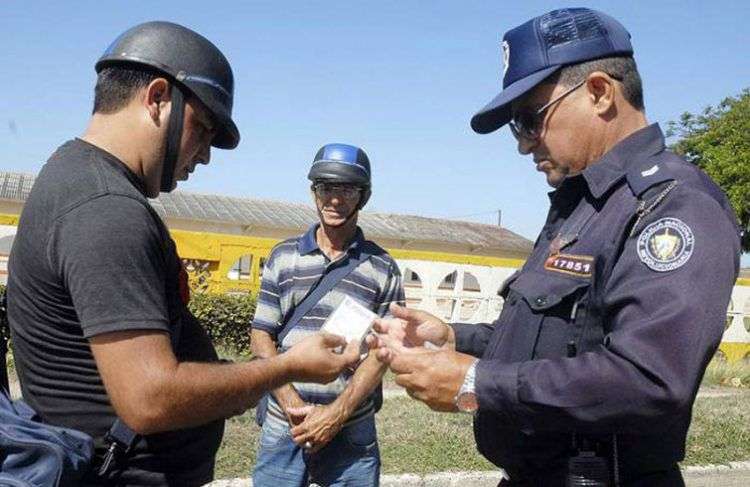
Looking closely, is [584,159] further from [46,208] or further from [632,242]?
[46,208]

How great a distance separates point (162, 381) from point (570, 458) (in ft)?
3.53

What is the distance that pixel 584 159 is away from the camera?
2.38 meters

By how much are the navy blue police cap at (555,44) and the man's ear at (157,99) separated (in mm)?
985

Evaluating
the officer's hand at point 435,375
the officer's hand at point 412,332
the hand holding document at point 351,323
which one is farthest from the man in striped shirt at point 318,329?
the officer's hand at point 435,375

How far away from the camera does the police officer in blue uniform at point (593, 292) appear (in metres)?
1.82

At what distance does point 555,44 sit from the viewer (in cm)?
233

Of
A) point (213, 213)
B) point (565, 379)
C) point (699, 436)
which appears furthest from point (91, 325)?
point (213, 213)

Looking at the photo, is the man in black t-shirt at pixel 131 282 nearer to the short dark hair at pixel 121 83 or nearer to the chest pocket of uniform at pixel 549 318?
the short dark hair at pixel 121 83

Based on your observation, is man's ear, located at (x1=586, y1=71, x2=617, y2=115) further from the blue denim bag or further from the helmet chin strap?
the blue denim bag

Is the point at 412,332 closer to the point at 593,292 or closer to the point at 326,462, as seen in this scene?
the point at 593,292

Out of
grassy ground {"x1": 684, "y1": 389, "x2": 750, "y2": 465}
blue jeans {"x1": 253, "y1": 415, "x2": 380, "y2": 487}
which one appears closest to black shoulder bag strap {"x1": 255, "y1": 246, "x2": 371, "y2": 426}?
blue jeans {"x1": 253, "y1": 415, "x2": 380, "y2": 487}

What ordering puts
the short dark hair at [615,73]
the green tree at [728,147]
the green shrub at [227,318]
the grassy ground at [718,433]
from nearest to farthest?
1. the short dark hair at [615,73]
2. the grassy ground at [718,433]
3. the green shrub at [227,318]
4. the green tree at [728,147]

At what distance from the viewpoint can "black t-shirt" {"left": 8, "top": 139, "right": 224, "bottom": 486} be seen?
190 cm

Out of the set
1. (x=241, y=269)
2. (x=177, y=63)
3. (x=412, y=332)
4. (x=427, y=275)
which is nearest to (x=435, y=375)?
(x=412, y=332)
